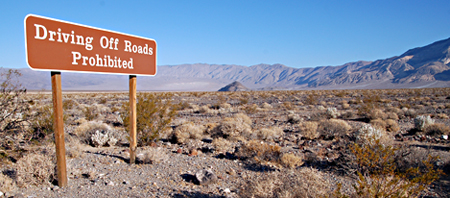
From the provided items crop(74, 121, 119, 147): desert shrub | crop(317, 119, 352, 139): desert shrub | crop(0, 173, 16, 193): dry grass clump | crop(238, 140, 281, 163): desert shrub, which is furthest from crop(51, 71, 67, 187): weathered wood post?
crop(317, 119, 352, 139): desert shrub

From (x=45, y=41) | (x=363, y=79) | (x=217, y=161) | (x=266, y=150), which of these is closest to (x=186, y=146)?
(x=217, y=161)

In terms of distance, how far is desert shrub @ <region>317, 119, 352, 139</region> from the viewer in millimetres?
9656

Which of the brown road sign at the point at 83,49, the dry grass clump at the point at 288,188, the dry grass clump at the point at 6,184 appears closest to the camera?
the dry grass clump at the point at 288,188

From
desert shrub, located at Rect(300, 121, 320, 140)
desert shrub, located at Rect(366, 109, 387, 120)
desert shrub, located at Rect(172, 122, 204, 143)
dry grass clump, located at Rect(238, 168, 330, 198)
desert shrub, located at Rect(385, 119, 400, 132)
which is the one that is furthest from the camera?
desert shrub, located at Rect(366, 109, 387, 120)

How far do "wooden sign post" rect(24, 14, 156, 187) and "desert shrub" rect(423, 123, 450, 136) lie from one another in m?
10.4

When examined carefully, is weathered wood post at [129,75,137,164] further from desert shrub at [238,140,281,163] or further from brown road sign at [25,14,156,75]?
desert shrub at [238,140,281,163]

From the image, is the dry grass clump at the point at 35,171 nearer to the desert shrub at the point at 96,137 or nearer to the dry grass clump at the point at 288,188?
the desert shrub at the point at 96,137

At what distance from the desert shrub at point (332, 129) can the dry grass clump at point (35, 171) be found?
835 cm

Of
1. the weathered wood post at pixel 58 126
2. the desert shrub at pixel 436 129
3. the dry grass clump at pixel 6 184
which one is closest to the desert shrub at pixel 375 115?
the desert shrub at pixel 436 129

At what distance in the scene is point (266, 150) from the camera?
6773mm

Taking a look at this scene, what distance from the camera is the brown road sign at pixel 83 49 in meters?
4.06

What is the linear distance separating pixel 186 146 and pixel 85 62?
4.20m

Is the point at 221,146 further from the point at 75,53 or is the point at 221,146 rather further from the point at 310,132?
the point at 75,53

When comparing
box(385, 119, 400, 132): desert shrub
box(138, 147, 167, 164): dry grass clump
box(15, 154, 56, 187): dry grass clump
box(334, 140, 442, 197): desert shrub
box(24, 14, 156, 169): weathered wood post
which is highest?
box(24, 14, 156, 169): weathered wood post
